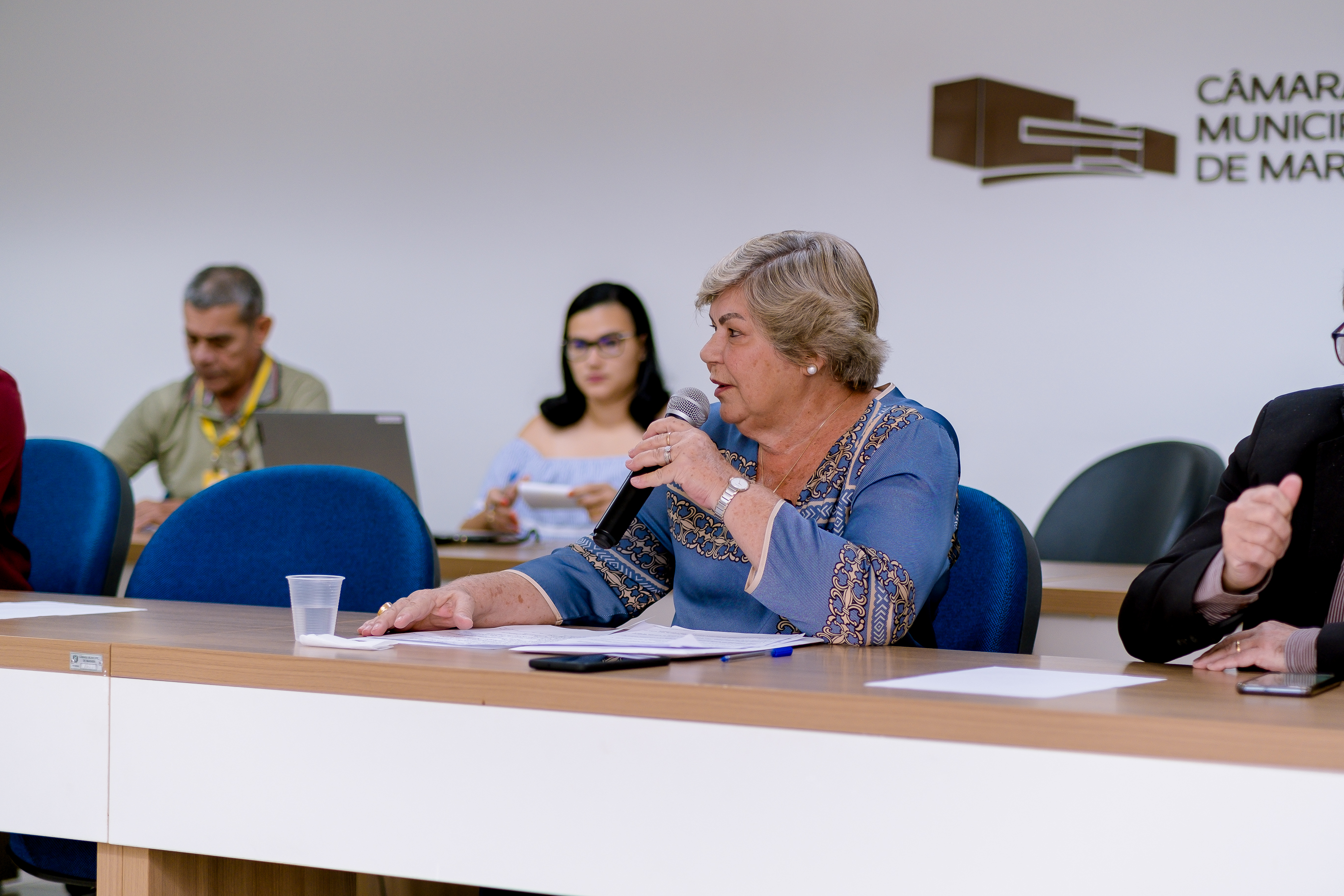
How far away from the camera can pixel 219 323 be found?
434 cm

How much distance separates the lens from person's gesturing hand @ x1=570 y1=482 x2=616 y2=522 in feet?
10.3

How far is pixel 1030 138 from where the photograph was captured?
3.78m

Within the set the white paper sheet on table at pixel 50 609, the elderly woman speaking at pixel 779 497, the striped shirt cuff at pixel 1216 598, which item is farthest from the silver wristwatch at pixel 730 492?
the white paper sheet on table at pixel 50 609

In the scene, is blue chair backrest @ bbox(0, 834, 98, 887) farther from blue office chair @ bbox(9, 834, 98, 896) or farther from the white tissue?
the white tissue

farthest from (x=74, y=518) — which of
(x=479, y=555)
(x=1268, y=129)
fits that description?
(x=1268, y=129)

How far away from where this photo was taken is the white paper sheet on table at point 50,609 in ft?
4.92

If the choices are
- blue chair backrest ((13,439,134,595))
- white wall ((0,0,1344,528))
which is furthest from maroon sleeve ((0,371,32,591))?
white wall ((0,0,1344,528))

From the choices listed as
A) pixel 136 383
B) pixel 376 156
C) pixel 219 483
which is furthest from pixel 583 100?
pixel 219 483

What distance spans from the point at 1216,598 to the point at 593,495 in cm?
204

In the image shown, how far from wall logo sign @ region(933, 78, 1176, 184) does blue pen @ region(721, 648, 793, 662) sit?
2.88m

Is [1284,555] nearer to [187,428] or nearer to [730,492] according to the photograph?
[730,492]

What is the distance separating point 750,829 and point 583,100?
147 inches

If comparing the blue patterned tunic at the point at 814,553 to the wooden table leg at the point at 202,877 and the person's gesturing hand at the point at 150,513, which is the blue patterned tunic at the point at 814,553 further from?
the person's gesturing hand at the point at 150,513

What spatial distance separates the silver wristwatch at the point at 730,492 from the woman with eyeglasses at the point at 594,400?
229 centimetres
